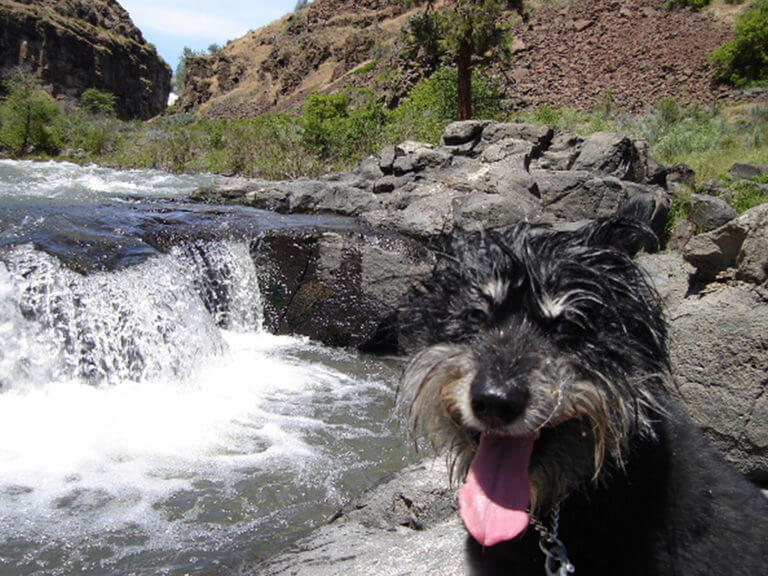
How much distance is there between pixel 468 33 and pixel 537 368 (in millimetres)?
19246

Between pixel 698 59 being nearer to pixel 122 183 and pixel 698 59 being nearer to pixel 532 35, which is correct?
pixel 532 35

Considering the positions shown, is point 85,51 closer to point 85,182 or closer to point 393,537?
point 85,182

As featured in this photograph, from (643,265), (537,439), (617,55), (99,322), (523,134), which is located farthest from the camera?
(617,55)

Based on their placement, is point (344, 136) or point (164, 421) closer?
point (164, 421)

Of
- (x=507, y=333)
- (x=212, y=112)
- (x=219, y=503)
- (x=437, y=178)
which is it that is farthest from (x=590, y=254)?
(x=212, y=112)

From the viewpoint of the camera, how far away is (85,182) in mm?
18750

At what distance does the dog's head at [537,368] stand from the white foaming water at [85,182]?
50.0 feet

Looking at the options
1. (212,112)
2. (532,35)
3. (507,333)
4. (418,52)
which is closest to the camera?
(507,333)

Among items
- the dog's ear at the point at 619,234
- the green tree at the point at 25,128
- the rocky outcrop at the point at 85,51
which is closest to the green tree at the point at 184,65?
the rocky outcrop at the point at 85,51

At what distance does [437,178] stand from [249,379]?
701cm

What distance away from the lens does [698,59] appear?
30797 millimetres

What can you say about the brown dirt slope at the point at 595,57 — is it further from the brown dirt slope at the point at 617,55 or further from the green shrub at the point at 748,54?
the green shrub at the point at 748,54

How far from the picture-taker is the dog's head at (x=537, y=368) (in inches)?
65.7

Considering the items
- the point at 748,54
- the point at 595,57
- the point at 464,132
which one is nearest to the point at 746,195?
the point at 464,132
